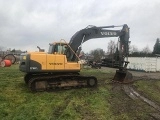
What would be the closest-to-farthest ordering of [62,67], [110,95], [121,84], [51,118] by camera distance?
[51,118] → [110,95] → [62,67] → [121,84]

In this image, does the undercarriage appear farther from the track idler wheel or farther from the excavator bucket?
the excavator bucket

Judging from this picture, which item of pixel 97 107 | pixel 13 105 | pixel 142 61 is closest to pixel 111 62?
pixel 97 107

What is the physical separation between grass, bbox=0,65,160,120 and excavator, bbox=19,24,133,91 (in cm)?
69

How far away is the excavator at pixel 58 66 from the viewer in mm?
14219

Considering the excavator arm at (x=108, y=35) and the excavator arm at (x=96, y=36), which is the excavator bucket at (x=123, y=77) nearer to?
the excavator arm at (x=108, y=35)

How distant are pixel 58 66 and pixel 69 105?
3.99 m

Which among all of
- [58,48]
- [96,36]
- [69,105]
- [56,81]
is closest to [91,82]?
[56,81]

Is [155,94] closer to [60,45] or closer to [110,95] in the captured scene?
[110,95]

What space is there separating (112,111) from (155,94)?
5.38 m

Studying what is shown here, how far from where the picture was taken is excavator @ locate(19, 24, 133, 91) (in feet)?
46.6

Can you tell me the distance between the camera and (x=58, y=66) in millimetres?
14820

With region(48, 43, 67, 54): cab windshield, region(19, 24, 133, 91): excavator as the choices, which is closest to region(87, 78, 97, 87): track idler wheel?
region(19, 24, 133, 91): excavator

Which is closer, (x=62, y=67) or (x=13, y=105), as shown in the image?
(x=13, y=105)

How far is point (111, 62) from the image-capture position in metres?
19.5
